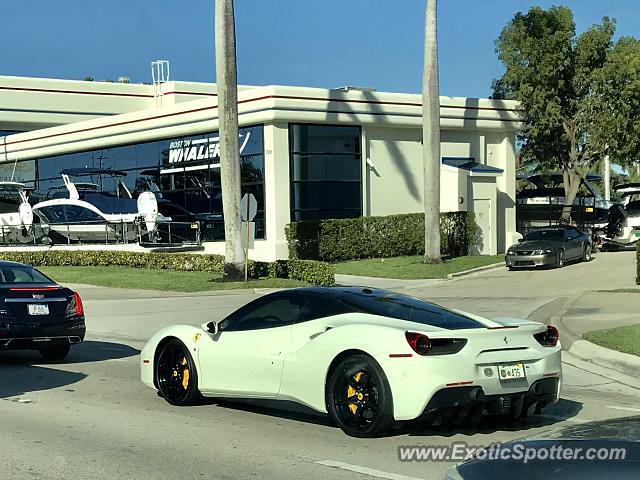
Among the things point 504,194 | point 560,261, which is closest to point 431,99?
point 560,261

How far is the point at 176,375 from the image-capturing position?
962cm

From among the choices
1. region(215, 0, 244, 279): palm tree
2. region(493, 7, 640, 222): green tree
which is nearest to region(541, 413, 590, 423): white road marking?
region(215, 0, 244, 279): palm tree

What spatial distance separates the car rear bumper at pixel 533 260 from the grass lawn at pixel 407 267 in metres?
1.53

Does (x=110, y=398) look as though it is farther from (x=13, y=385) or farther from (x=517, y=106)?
(x=517, y=106)

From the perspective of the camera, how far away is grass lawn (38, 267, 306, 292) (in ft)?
86.1

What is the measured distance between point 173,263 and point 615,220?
1853 centimetres

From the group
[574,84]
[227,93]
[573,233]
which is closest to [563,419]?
[227,93]

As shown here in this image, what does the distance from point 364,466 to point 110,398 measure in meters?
4.24

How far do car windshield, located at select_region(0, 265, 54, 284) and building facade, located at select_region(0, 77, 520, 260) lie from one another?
19598mm

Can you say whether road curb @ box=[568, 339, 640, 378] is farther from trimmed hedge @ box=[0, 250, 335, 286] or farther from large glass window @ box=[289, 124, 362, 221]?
large glass window @ box=[289, 124, 362, 221]

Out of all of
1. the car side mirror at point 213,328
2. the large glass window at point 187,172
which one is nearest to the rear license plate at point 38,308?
the car side mirror at point 213,328

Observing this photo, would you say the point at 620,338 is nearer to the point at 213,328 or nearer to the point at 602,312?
the point at 602,312

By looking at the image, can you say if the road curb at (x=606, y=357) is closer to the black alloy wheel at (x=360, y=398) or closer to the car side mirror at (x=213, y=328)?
the black alloy wheel at (x=360, y=398)

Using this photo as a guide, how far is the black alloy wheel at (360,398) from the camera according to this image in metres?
7.51
